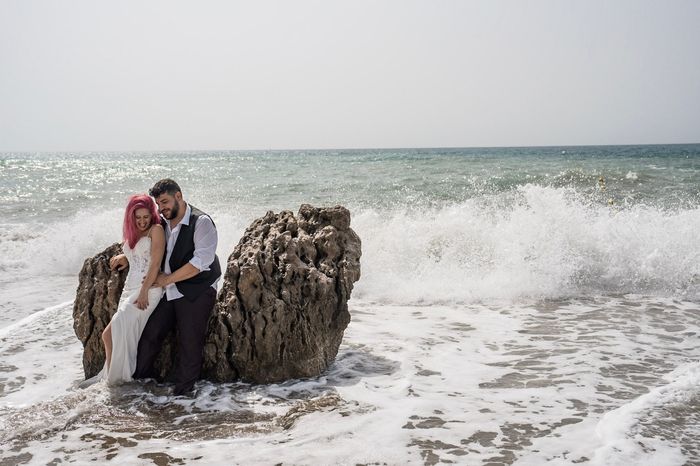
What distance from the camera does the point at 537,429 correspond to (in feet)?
13.2

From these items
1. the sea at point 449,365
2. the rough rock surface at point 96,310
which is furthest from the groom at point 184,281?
the rough rock surface at point 96,310

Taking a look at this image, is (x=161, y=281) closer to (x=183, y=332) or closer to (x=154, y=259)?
(x=154, y=259)

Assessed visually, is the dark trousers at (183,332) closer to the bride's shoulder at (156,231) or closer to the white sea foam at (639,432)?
the bride's shoulder at (156,231)

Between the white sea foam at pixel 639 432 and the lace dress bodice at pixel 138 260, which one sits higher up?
the lace dress bodice at pixel 138 260

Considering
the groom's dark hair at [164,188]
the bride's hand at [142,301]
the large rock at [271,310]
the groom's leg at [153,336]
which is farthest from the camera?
the large rock at [271,310]

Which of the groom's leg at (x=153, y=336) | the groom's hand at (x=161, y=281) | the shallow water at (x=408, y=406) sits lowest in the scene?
the shallow water at (x=408, y=406)

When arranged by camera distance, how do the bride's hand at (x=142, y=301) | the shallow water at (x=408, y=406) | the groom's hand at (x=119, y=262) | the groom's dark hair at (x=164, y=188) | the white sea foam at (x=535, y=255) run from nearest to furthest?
the shallow water at (x=408, y=406) → the groom's dark hair at (x=164, y=188) → the bride's hand at (x=142, y=301) → the groom's hand at (x=119, y=262) → the white sea foam at (x=535, y=255)

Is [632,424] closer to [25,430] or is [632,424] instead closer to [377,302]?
[25,430]

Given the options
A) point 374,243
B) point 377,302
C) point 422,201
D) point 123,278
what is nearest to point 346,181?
point 422,201

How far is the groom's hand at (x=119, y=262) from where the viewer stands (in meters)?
5.17

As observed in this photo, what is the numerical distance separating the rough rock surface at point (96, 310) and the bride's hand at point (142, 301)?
2.07 ft

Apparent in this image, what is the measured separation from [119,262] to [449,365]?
3.15 m

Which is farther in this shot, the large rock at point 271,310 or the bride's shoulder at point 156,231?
the large rock at point 271,310

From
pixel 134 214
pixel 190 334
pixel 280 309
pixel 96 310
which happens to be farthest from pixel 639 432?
pixel 96 310
